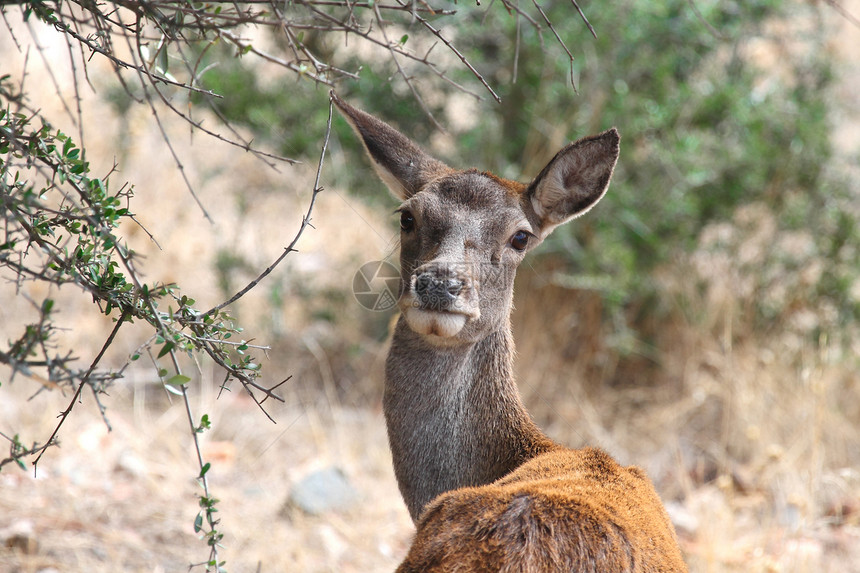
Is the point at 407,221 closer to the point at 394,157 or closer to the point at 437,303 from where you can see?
the point at 394,157

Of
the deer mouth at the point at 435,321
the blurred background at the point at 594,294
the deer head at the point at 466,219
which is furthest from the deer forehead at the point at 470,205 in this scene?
the blurred background at the point at 594,294

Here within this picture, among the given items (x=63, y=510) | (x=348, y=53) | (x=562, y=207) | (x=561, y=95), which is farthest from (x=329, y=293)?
(x=562, y=207)

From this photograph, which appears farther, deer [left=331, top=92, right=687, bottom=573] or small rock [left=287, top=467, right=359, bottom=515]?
small rock [left=287, top=467, right=359, bottom=515]

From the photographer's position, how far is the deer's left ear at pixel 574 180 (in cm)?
439

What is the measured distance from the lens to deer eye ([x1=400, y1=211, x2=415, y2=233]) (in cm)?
441

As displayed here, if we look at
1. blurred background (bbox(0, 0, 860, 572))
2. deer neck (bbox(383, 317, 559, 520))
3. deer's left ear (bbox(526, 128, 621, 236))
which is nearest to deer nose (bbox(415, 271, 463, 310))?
deer neck (bbox(383, 317, 559, 520))

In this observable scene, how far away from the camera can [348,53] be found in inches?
354

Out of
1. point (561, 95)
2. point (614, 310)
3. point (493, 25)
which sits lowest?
point (614, 310)

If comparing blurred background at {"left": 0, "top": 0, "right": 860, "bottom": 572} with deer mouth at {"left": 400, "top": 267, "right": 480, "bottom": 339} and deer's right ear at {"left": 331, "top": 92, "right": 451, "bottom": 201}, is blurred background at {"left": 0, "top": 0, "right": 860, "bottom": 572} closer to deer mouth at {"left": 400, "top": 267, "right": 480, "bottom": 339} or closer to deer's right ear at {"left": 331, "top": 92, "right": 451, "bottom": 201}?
deer's right ear at {"left": 331, "top": 92, "right": 451, "bottom": 201}

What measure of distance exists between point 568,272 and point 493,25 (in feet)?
8.04

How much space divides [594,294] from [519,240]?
13.0 feet

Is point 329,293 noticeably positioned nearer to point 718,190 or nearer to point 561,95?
point 561,95

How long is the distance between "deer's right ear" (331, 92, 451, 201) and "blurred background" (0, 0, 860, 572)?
6.73ft

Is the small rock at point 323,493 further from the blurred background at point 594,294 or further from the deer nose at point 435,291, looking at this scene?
the deer nose at point 435,291
